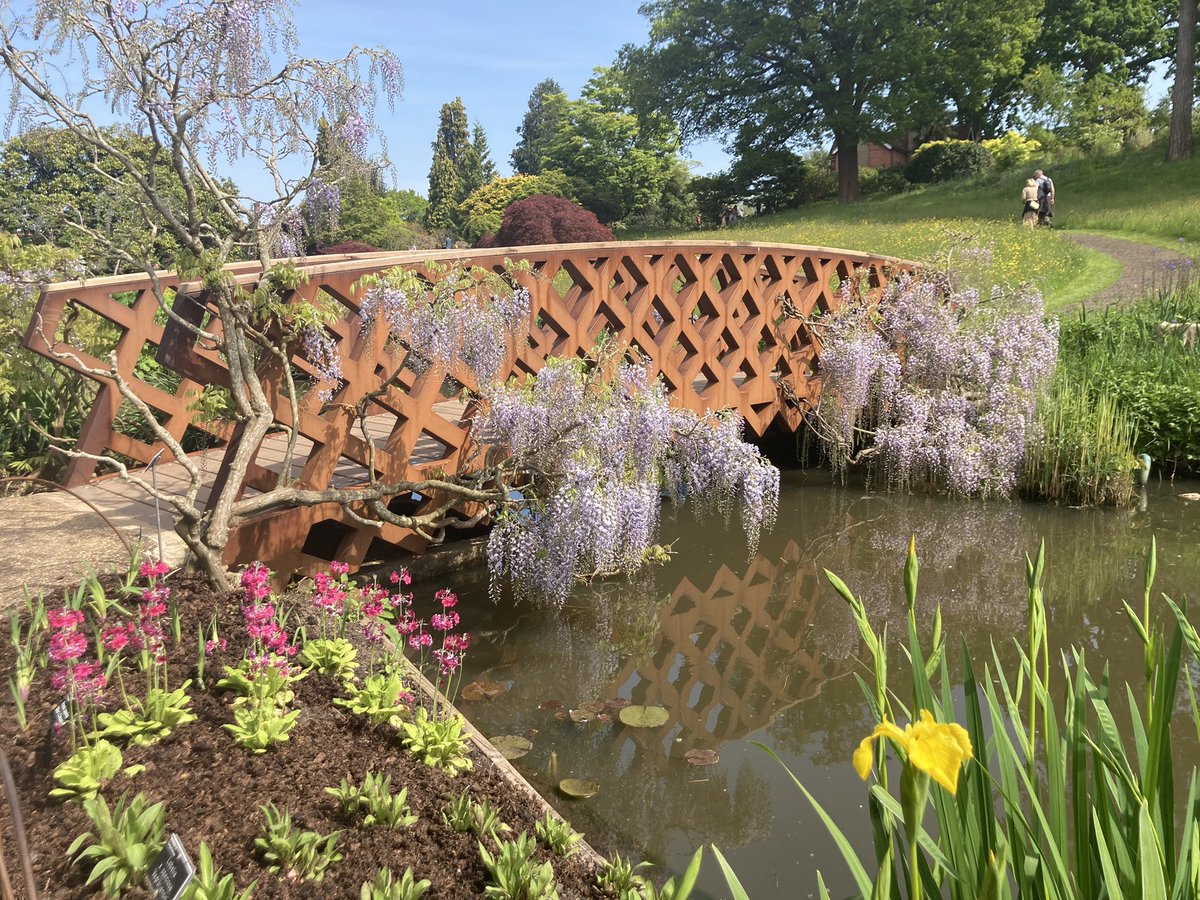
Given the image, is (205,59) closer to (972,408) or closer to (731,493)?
(731,493)

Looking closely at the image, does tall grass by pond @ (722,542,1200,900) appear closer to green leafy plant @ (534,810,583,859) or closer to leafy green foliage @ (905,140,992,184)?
green leafy plant @ (534,810,583,859)

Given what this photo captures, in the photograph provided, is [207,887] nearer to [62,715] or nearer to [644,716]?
[62,715]

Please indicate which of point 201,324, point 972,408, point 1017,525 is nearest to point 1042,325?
point 972,408

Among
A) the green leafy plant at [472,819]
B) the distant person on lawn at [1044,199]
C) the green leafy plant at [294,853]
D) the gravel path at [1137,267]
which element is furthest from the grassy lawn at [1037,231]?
the green leafy plant at [294,853]

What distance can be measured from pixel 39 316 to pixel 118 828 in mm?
2652

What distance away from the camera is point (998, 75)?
2641 centimetres

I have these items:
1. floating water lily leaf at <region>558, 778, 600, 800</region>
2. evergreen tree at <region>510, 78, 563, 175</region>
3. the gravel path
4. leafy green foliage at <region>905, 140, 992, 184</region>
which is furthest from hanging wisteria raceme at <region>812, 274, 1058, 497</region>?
evergreen tree at <region>510, 78, 563, 175</region>

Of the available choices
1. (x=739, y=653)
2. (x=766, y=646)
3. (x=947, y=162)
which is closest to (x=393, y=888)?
(x=739, y=653)

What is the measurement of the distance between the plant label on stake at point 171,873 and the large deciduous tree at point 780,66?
1077 inches

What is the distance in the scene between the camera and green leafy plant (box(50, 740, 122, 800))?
198 centimetres

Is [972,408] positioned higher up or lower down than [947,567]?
higher up

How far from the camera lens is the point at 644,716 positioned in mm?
3518

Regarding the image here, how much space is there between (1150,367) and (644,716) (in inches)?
263

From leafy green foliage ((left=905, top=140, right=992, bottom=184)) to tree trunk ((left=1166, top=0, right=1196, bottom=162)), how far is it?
5.62 meters
